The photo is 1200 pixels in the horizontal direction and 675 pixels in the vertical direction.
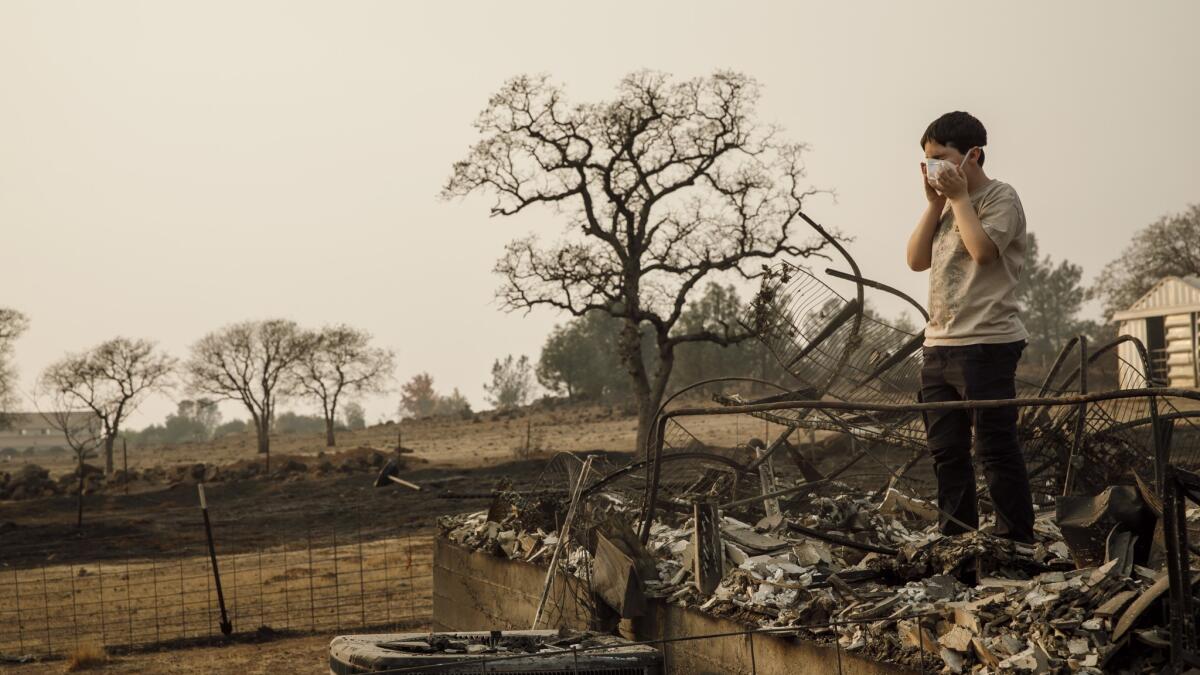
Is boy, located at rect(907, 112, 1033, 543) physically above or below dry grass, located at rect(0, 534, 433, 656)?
above

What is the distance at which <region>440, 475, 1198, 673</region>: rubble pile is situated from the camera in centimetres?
404

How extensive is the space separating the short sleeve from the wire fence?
9.40m

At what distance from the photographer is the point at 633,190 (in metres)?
32.5

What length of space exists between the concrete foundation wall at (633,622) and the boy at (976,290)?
3.06 feet

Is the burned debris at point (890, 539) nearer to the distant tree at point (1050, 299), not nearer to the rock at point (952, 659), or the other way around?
the rock at point (952, 659)

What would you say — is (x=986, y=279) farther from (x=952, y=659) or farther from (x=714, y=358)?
(x=714, y=358)

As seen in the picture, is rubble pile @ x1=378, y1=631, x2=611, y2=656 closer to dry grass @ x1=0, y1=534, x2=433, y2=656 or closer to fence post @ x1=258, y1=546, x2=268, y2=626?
dry grass @ x1=0, y1=534, x2=433, y2=656

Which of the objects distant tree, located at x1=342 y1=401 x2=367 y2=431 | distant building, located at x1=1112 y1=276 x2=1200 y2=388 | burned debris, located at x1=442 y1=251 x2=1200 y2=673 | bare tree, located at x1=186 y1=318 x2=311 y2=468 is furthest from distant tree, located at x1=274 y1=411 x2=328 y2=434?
burned debris, located at x1=442 y1=251 x2=1200 y2=673

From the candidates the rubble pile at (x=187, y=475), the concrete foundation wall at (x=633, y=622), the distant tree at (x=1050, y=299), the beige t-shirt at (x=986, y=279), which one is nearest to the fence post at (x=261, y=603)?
the concrete foundation wall at (x=633, y=622)

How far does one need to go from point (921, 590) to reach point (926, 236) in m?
1.43

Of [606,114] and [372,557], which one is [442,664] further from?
[606,114]

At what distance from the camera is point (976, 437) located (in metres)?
4.97

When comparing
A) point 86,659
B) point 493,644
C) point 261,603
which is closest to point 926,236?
point 493,644

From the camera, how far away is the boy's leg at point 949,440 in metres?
5.12
